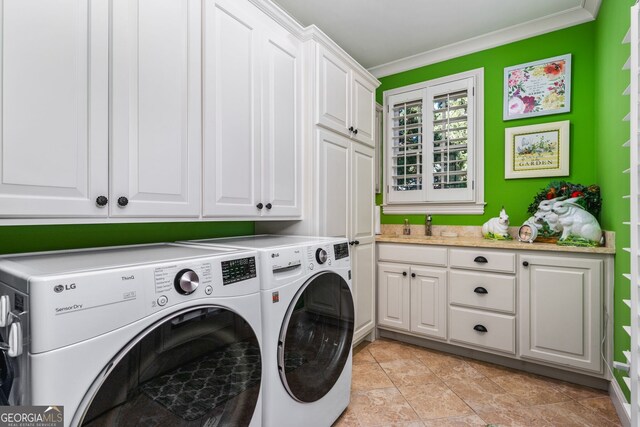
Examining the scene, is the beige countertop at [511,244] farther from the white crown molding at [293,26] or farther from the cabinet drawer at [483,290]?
the white crown molding at [293,26]

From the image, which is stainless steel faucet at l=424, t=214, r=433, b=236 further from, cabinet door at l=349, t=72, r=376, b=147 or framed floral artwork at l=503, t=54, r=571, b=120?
framed floral artwork at l=503, t=54, r=571, b=120

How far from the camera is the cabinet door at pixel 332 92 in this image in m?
2.01

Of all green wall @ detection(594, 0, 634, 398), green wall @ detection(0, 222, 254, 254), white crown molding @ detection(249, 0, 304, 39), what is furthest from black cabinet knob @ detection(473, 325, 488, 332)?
white crown molding @ detection(249, 0, 304, 39)

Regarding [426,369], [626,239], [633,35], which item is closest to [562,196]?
[626,239]

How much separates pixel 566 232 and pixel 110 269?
2572 mm

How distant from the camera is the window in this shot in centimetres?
281

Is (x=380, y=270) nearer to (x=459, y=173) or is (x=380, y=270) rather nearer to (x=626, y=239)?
(x=459, y=173)

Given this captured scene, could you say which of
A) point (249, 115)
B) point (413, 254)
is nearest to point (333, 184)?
point (249, 115)

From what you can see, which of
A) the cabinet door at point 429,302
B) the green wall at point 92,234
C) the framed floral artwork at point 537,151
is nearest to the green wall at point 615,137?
the framed floral artwork at point 537,151

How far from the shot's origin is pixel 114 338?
773 millimetres

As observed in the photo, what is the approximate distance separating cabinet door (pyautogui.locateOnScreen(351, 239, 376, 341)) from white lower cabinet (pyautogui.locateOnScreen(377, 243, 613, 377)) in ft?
0.41

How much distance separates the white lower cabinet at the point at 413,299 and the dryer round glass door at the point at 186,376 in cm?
170

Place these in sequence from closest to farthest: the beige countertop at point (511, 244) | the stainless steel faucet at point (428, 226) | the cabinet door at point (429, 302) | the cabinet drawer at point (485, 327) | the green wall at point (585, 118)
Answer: the green wall at point (585, 118) < the beige countertop at point (511, 244) < the cabinet drawer at point (485, 327) < the cabinet door at point (429, 302) < the stainless steel faucet at point (428, 226)

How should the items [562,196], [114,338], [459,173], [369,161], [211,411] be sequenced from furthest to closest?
[459,173] → [369,161] → [562,196] → [211,411] → [114,338]
